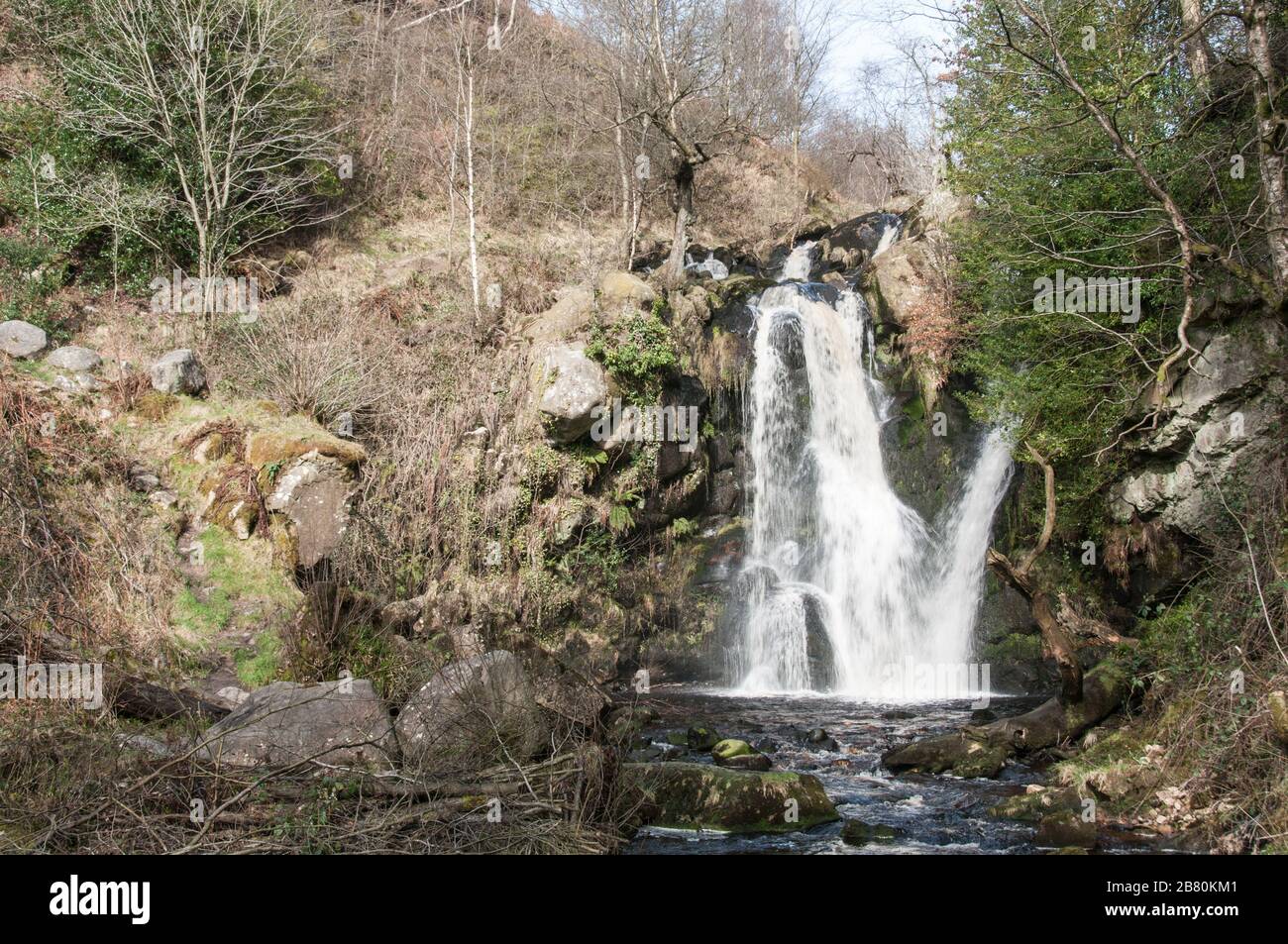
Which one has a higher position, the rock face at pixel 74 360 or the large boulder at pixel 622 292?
the large boulder at pixel 622 292

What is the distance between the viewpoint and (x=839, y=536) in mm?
13641

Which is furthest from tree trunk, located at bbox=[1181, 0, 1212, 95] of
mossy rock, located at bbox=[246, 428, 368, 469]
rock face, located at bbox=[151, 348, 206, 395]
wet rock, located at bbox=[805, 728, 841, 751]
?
rock face, located at bbox=[151, 348, 206, 395]

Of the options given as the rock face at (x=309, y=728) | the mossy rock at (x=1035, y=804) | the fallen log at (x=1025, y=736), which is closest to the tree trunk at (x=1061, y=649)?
the fallen log at (x=1025, y=736)

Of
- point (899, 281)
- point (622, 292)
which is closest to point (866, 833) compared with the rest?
Result: point (622, 292)

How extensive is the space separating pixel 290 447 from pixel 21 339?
4392 mm

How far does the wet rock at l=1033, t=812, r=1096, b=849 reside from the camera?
250 inches

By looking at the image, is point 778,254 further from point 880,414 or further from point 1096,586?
point 1096,586

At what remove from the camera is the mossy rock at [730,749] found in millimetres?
8375

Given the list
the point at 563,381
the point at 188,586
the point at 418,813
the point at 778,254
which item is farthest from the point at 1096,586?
the point at 778,254

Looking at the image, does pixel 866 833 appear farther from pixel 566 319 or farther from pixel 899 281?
pixel 899 281

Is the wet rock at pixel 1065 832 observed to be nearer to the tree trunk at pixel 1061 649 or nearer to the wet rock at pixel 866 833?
the wet rock at pixel 866 833

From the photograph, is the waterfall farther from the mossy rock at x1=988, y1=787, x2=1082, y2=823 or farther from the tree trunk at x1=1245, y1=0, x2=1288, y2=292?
the tree trunk at x1=1245, y1=0, x2=1288, y2=292

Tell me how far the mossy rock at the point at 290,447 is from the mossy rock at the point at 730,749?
628cm

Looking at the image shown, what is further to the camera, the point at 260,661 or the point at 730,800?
the point at 260,661
